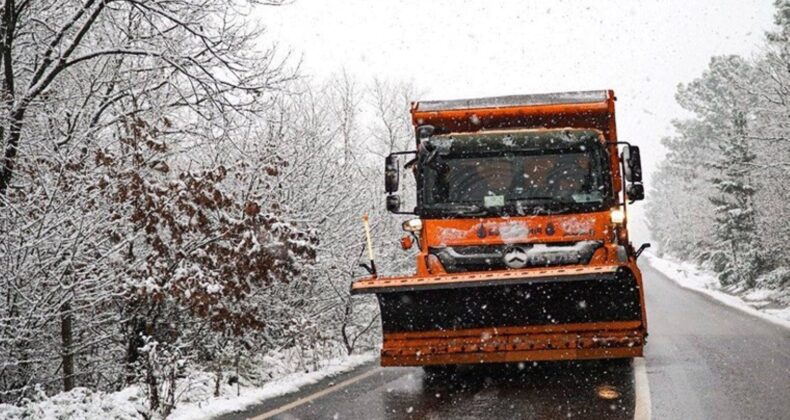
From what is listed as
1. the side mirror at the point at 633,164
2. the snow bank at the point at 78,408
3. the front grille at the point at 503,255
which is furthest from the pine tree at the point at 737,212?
the snow bank at the point at 78,408

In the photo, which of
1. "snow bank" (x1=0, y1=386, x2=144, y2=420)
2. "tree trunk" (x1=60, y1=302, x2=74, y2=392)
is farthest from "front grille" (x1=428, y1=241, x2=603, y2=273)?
"tree trunk" (x1=60, y1=302, x2=74, y2=392)

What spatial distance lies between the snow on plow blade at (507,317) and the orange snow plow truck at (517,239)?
0.01 m

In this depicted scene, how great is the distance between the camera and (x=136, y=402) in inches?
295

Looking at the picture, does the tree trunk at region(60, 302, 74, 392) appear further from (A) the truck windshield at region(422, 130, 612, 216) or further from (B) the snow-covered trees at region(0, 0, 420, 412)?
(A) the truck windshield at region(422, 130, 612, 216)

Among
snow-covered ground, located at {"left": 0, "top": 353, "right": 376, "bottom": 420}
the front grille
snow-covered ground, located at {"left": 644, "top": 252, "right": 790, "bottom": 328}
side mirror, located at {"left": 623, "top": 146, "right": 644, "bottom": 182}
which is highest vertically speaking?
side mirror, located at {"left": 623, "top": 146, "right": 644, "bottom": 182}

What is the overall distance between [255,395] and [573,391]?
3330mm

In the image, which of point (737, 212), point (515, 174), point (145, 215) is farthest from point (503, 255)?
point (737, 212)

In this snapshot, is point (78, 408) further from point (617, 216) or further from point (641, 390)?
point (617, 216)

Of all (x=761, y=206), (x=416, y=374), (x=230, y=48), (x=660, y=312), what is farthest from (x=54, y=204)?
(x=761, y=206)

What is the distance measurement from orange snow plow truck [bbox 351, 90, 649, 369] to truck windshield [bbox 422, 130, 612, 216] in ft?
0.05

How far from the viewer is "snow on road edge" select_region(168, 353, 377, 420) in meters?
7.14

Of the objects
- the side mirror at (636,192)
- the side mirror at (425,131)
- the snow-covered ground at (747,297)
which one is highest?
the side mirror at (425,131)

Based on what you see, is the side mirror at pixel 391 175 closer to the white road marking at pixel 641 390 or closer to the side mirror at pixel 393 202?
the side mirror at pixel 393 202

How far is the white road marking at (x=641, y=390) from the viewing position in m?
6.39
